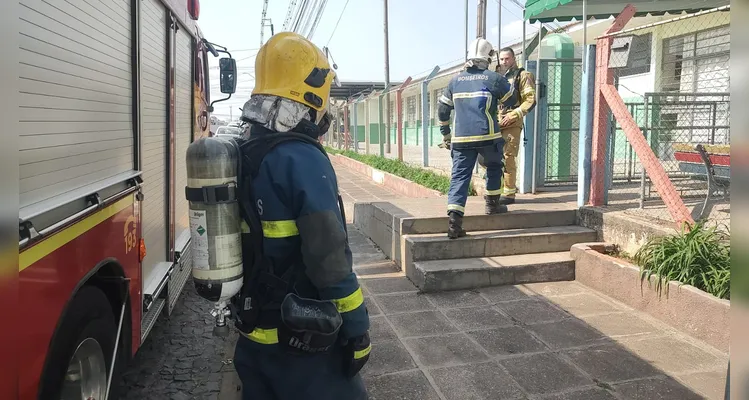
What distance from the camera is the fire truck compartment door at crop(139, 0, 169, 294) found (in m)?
3.21

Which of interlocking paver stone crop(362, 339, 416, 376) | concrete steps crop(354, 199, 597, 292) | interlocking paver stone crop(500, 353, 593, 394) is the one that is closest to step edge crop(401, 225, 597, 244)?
concrete steps crop(354, 199, 597, 292)

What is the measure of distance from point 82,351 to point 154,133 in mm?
1684

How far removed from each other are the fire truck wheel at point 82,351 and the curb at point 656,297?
10.2 ft

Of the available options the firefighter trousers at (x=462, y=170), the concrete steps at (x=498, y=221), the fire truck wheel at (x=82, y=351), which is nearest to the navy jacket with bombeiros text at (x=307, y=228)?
the fire truck wheel at (x=82, y=351)

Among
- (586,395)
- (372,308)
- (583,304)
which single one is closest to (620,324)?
(583,304)

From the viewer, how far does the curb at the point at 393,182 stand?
9164 mm

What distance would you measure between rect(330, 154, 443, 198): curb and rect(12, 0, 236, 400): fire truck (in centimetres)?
527

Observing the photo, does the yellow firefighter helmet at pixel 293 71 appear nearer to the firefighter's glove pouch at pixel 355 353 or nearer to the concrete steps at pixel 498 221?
the firefighter's glove pouch at pixel 355 353

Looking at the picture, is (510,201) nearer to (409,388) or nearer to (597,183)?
(597,183)

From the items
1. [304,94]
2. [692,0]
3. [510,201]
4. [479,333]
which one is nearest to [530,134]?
[510,201]

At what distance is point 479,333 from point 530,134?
4180mm

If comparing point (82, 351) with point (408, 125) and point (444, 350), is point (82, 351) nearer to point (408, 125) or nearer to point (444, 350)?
point (444, 350)

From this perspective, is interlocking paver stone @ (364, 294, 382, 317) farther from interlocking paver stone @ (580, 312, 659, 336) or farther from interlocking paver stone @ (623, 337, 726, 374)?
interlocking paver stone @ (623, 337, 726, 374)

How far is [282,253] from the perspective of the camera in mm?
1957
